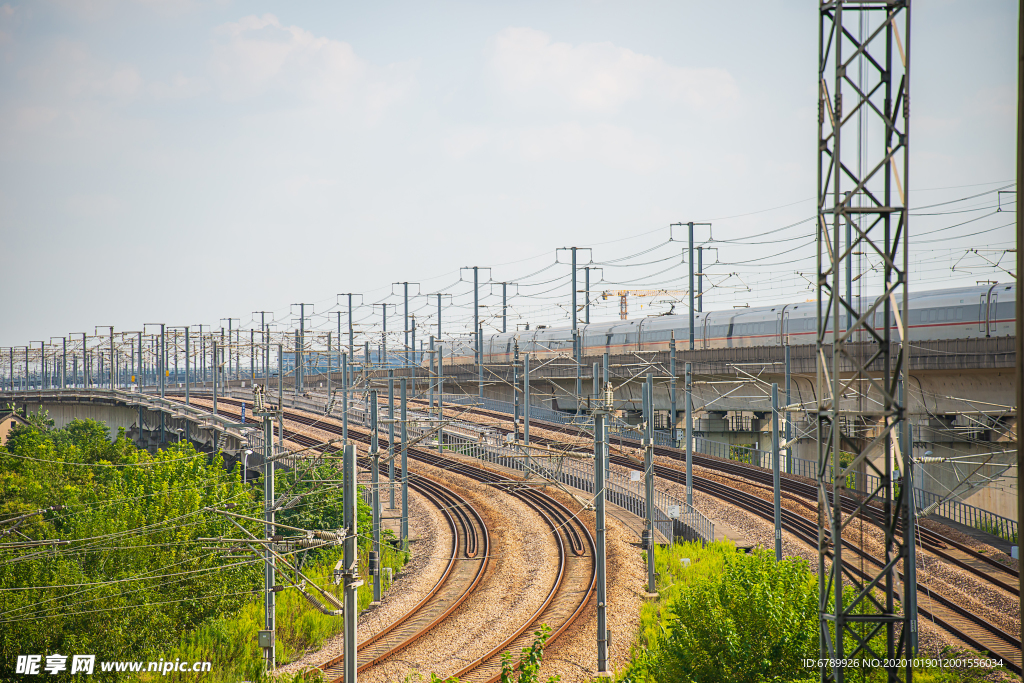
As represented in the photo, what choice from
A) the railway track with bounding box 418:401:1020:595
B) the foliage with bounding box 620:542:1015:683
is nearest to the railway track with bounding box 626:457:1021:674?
the foliage with bounding box 620:542:1015:683

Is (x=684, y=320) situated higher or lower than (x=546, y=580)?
higher

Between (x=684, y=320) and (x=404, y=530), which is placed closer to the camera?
(x=404, y=530)

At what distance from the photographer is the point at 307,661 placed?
17.6m

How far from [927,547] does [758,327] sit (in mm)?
17676

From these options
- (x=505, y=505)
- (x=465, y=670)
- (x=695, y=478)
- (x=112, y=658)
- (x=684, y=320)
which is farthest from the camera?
(x=684, y=320)

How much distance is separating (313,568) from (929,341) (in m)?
23.4

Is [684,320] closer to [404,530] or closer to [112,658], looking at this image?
[404,530]

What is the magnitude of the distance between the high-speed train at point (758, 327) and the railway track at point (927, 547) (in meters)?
6.58

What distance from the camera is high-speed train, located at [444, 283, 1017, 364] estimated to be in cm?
2883

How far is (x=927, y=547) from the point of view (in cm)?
2369

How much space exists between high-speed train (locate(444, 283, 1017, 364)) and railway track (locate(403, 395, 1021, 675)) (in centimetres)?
658

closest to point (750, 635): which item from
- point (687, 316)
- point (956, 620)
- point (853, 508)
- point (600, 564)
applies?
point (600, 564)

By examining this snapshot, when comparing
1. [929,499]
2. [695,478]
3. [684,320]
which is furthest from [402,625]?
[684,320]

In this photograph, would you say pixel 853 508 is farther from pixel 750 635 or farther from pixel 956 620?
pixel 750 635
